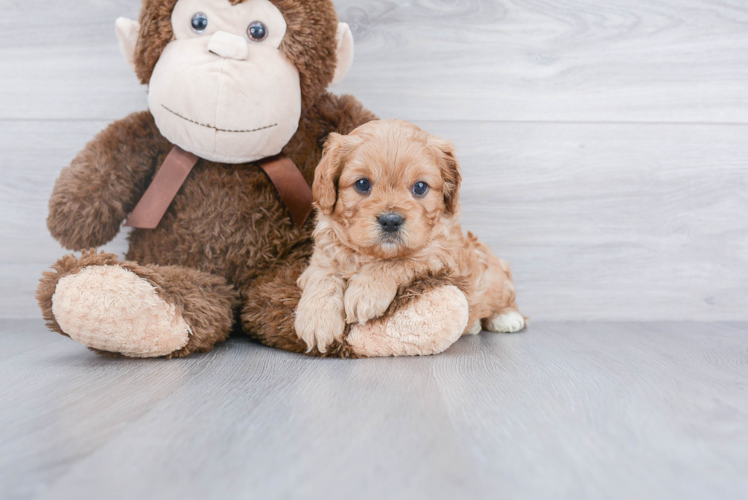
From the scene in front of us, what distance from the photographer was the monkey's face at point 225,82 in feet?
4.18

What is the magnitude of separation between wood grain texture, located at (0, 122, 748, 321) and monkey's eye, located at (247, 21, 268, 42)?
654 mm

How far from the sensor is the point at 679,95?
1812 mm

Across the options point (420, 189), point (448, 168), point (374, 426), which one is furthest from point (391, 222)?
point (374, 426)

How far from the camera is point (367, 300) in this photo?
1206 millimetres

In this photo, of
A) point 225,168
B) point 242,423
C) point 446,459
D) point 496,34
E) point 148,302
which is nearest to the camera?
point 446,459

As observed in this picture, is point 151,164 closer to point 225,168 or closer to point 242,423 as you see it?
point 225,168

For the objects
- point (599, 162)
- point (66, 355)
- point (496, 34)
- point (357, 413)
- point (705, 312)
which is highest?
point (496, 34)

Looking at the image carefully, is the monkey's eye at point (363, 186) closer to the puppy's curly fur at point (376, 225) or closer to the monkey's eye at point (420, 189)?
the puppy's curly fur at point (376, 225)

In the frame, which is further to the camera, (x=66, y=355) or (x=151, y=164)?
(x=151, y=164)

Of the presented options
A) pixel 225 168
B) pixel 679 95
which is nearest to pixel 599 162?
pixel 679 95

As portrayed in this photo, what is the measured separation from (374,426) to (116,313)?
648 mm

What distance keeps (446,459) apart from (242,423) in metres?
0.33

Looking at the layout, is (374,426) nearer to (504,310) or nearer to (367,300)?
(367,300)

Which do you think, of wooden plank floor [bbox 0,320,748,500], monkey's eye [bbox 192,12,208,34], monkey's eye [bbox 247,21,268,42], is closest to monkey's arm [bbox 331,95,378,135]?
monkey's eye [bbox 247,21,268,42]
